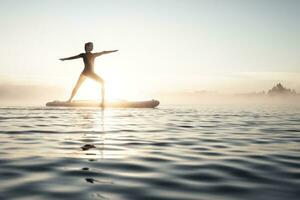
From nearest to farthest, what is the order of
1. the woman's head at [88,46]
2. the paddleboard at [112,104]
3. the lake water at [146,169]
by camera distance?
the lake water at [146,169] < the woman's head at [88,46] < the paddleboard at [112,104]

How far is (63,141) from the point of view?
798 centimetres

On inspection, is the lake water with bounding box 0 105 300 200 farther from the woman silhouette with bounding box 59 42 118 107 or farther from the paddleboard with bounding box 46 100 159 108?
the paddleboard with bounding box 46 100 159 108

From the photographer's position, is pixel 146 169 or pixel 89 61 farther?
pixel 89 61

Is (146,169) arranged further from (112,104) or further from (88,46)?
(112,104)

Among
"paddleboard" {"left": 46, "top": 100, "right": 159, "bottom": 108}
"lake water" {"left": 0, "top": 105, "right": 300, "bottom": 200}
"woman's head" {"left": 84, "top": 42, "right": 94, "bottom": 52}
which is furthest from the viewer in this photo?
"paddleboard" {"left": 46, "top": 100, "right": 159, "bottom": 108}

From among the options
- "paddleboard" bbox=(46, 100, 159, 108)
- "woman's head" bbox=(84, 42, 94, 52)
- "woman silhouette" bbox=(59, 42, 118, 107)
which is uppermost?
"woman's head" bbox=(84, 42, 94, 52)

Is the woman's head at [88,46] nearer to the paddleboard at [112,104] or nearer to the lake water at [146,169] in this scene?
the paddleboard at [112,104]

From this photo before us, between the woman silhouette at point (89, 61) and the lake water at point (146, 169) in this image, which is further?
the woman silhouette at point (89, 61)

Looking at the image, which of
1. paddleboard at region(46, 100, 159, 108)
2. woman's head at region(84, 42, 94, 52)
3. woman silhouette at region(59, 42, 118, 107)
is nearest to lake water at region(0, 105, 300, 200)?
woman silhouette at region(59, 42, 118, 107)

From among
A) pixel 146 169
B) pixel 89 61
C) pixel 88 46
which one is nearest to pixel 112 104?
pixel 89 61

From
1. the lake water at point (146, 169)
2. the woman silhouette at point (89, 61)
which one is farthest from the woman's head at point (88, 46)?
the lake water at point (146, 169)

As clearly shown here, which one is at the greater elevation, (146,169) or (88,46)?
(88,46)

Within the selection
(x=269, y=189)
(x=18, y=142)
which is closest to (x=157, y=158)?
(x=269, y=189)

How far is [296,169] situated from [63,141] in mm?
5083
